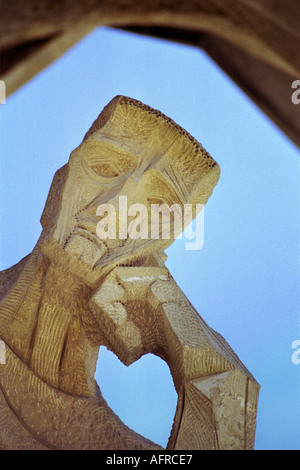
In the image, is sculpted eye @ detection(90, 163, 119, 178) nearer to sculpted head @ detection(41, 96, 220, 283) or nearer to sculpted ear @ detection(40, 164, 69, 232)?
sculpted head @ detection(41, 96, 220, 283)

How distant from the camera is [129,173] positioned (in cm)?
375

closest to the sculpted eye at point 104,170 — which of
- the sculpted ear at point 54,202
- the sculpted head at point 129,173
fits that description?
the sculpted head at point 129,173

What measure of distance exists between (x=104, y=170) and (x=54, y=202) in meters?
0.42

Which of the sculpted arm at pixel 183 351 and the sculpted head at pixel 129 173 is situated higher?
the sculpted head at pixel 129 173

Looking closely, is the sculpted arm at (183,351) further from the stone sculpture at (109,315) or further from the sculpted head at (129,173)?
the sculpted head at (129,173)

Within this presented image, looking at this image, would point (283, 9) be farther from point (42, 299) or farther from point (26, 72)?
point (42, 299)

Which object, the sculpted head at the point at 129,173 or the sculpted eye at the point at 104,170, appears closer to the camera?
the sculpted head at the point at 129,173

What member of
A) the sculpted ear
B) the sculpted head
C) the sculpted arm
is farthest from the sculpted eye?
the sculpted arm

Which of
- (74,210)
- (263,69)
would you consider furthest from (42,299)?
(263,69)

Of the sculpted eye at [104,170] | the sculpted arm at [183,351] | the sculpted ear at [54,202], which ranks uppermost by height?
the sculpted eye at [104,170]

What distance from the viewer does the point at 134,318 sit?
335 centimetres

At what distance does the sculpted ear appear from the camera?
3634 millimetres

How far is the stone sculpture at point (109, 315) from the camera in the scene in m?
3.04

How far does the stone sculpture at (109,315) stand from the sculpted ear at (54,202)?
14mm
